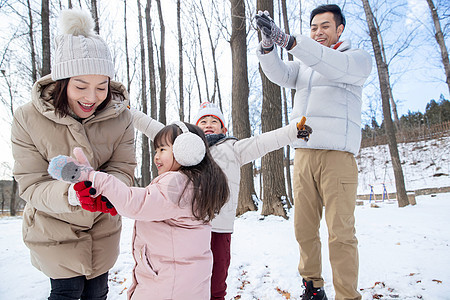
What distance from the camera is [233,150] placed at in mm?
2021

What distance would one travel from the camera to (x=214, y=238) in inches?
75.6

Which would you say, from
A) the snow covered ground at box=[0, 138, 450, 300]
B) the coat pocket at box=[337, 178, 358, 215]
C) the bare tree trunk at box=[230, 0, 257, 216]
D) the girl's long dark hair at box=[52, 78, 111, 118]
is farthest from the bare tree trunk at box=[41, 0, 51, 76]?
the coat pocket at box=[337, 178, 358, 215]

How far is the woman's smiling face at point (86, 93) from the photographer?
135 cm

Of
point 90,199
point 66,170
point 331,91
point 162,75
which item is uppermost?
point 162,75

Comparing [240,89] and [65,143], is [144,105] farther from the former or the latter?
[65,143]

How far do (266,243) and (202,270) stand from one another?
2.72m

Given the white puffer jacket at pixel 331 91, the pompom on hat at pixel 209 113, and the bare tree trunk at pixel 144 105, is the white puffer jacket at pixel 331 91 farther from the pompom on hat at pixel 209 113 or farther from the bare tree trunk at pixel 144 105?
the bare tree trunk at pixel 144 105

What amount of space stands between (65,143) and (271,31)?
1.44 m

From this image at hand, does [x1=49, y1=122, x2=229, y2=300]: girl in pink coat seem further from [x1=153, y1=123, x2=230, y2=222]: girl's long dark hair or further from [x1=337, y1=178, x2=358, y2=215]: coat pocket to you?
[x1=337, y1=178, x2=358, y2=215]: coat pocket

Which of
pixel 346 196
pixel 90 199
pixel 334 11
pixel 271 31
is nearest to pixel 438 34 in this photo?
pixel 334 11

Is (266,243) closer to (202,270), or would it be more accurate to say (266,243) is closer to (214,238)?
(214,238)

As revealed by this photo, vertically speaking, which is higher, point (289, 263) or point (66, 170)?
point (66, 170)

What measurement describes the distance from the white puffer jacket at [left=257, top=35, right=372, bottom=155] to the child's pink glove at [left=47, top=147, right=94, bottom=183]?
153 cm

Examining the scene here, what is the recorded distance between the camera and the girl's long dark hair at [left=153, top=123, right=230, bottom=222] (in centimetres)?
134
